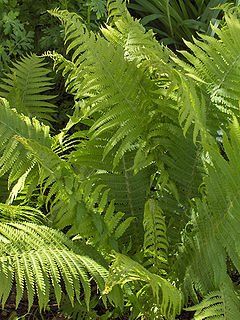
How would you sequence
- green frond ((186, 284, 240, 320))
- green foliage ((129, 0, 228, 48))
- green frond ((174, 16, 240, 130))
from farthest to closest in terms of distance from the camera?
green foliage ((129, 0, 228, 48)), green frond ((174, 16, 240, 130)), green frond ((186, 284, 240, 320))

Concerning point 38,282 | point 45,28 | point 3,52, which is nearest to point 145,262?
point 38,282

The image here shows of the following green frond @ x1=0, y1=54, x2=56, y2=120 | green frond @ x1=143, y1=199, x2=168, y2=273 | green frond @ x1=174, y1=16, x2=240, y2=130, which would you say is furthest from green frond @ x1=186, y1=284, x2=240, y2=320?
green frond @ x1=0, y1=54, x2=56, y2=120

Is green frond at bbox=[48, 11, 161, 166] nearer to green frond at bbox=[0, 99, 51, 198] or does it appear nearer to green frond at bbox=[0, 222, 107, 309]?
green frond at bbox=[0, 99, 51, 198]

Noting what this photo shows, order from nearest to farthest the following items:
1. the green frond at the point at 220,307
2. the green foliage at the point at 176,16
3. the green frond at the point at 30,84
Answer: the green frond at the point at 220,307, the green frond at the point at 30,84, the green foliage at the point at 176,16

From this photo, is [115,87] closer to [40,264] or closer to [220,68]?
[220,68]

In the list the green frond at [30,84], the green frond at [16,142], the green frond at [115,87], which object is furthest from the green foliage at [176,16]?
the green frond at [16,142]

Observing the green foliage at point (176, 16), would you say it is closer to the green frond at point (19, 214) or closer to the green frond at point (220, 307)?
the green frond at point (19, 214)

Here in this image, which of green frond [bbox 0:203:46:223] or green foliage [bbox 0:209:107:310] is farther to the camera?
green frond [bbox 0:203:46:223]

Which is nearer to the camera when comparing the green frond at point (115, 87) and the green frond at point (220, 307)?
the green frond at point (220, 307)

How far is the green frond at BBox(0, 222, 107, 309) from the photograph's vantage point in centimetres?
191

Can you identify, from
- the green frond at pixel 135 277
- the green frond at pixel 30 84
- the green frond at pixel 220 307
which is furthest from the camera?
the green frond at pixel 30 84

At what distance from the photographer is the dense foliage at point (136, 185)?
2.04 metres

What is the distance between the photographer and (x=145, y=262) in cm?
230

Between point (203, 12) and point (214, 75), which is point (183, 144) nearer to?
point (214, 75)
